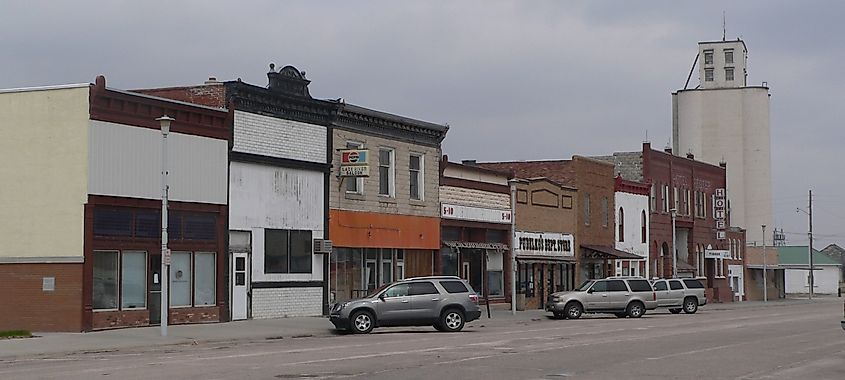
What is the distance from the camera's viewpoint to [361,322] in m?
31.9

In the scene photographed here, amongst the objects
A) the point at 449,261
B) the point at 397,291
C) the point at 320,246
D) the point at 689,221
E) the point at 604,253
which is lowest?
the point at 397,291

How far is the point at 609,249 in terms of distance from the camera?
58.7 metres

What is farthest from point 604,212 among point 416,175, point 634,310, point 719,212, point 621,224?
point 719,212

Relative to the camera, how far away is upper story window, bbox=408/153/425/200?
1748 inches

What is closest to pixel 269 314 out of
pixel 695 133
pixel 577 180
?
pixel 577 180

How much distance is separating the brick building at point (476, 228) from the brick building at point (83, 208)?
15.4 meters

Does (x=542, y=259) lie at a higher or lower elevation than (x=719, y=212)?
lower

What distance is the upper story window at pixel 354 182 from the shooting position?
4061cm

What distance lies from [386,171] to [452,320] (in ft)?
36.8

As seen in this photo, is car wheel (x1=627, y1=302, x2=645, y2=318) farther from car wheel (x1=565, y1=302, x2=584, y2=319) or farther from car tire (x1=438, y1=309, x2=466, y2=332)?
car tire (x1=438, y1=309, x2=466, y2=332)

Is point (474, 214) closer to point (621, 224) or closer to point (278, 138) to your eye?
point (278, 138)

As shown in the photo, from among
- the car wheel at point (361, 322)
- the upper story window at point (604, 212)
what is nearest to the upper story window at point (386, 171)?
the car wheel at point (361, 322)

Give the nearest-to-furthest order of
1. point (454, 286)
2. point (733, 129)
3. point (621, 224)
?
1. point (454, 286)
2. point (621, 224)
3. point (733, 129)

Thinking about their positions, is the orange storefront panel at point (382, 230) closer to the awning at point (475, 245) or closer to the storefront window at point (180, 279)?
the awning at point (475, 245)
